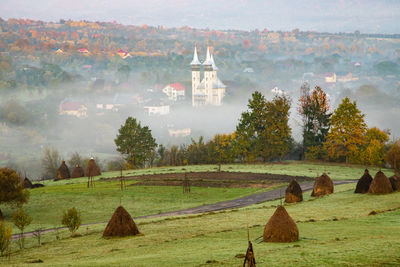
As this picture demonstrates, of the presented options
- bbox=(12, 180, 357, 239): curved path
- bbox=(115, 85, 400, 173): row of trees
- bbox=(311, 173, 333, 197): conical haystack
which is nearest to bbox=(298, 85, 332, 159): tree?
bbox=(115, 85, 400, 173): row of trees

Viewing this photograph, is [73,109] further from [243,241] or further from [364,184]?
[243,241]

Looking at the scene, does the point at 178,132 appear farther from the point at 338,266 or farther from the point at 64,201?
the point at 338,266

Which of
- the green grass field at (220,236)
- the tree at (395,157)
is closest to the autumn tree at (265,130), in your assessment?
the tree at (395,157)

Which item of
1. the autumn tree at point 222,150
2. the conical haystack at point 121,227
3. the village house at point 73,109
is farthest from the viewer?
the village house at point 73,109

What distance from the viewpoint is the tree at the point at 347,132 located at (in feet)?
251

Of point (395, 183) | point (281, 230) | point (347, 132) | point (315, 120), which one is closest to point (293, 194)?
point (395, 183)

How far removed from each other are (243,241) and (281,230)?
2.31 meters

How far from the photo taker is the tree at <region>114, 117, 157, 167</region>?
89750 mm

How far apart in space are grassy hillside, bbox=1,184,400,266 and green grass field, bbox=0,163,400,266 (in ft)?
0.13

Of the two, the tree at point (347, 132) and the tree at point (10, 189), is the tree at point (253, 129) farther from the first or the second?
the tree at point (10, 189)

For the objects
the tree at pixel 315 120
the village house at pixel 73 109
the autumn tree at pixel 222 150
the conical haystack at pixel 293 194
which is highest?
the village house at pixel 73 109

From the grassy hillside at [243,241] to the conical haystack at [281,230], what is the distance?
0.62 m

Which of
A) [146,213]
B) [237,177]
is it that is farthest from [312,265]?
[237,177]

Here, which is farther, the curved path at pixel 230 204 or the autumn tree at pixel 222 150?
the autumn tree at pixel 222 150
